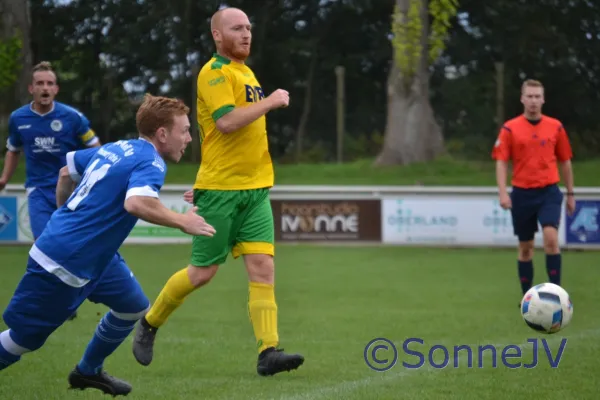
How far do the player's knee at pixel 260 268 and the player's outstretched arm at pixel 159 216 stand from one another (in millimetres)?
1545

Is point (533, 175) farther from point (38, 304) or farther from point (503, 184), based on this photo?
point (38, 304)

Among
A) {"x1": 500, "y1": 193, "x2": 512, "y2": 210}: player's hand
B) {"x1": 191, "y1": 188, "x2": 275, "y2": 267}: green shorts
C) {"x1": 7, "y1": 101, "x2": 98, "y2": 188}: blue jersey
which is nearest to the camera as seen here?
{"x1": 191, "y1": 188, "x2": 275, "y2": 267}: green shorts

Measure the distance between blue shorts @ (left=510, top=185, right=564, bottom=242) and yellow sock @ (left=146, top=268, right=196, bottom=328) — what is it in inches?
175

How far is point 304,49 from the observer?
27.1 meters

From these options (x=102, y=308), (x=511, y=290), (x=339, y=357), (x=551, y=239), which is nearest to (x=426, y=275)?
(x=511, y=290)

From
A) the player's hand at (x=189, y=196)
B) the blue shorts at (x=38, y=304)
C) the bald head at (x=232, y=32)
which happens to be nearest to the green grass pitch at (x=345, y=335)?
the blue shorts at (x=38, y=304)

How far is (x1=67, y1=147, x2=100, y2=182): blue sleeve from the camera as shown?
18.7ft

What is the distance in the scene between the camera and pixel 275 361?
21.4ft

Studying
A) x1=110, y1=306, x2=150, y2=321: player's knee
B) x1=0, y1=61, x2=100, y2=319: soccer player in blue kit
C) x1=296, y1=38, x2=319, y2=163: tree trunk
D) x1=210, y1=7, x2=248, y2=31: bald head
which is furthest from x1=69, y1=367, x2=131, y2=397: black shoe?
x1=296, y1=38, x2=319, y2=163: tree trunk

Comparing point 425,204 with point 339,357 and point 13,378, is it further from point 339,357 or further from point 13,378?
point 13,378

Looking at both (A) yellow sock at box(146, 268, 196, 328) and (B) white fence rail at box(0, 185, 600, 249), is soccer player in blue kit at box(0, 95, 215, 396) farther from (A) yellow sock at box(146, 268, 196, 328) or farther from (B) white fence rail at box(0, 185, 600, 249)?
(B) white fence rail at box(0, 185, 600, 249)

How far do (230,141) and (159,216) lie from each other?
175 cm

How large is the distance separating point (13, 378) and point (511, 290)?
6218 mm

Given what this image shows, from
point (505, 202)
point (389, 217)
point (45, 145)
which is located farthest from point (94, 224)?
point (389, 217)
